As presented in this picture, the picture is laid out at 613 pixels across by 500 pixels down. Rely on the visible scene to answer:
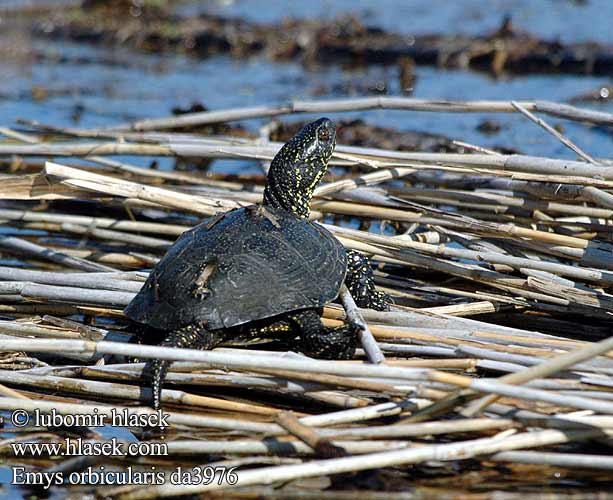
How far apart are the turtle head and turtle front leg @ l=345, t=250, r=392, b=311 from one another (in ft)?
1.64

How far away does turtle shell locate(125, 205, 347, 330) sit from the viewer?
360 centimetres

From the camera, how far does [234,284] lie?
3.64 meters

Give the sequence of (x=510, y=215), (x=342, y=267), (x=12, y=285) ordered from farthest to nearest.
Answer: (x=510, y=215), (x=12, y=285), (x=342, y=267)

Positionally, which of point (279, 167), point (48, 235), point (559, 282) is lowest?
point (48, 235)

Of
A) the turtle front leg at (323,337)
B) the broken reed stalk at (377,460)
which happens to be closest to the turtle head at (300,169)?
the turtle front leg at (323,337)

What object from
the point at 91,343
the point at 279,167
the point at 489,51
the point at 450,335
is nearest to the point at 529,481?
the point at 450,335

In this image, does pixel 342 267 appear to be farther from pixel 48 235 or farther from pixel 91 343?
pixel 48 235

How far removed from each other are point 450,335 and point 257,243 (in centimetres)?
84

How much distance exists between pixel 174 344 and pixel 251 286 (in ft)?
1.29

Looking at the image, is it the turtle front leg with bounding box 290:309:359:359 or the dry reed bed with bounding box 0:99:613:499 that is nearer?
the dry reed bed with bounding box 0:99:613:499

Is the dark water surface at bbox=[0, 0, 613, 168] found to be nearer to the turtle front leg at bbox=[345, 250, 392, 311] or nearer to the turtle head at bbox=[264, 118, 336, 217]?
the turtle head at bbox=[264, 118, 336, 217]

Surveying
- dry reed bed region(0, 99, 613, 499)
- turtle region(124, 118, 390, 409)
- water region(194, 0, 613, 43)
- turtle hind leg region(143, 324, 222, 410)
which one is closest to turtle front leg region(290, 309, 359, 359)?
turtle region(124, 118, 390, 409)

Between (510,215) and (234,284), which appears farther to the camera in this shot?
(510,215)

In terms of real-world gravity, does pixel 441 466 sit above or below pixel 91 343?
below
